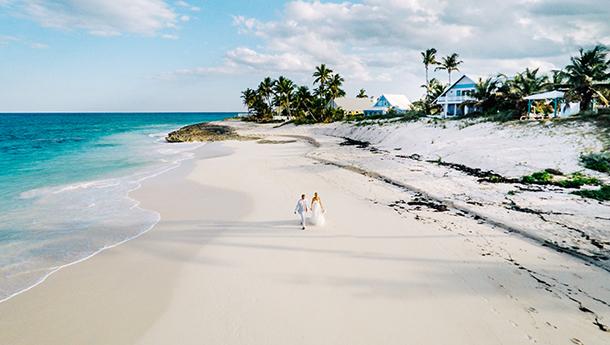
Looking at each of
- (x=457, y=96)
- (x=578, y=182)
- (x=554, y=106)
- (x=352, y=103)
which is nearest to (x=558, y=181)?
(x=578, y=182)

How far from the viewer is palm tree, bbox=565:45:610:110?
91.7 ft

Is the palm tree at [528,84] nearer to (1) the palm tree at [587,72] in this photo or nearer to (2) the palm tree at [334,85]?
(1) the palm tree at [587,72]

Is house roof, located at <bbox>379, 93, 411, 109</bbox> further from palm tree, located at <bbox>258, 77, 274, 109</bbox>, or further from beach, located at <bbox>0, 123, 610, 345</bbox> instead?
beach, located at <bbox>0, 123, 610, 345</bbox>

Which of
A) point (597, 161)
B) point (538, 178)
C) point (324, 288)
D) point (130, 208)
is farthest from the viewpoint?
point (597, 161)

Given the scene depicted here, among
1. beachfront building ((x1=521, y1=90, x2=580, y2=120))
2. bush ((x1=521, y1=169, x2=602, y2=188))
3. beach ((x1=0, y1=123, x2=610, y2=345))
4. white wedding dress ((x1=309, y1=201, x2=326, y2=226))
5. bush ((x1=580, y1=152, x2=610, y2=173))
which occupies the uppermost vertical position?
beachfront building ((x1=521, y1=90, x2=580, y2=120))

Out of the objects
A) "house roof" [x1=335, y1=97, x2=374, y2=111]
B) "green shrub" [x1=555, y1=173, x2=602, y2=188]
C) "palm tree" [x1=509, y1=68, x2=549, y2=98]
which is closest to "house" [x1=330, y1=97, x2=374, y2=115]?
"house roof" [x1=335, y1=97, x2=374, y2=111]

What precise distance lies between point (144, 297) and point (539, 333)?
826 cm

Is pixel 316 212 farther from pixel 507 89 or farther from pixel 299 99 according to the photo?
pixel 299 99

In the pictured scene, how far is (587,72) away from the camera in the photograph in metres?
28.4

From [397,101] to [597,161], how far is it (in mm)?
58208

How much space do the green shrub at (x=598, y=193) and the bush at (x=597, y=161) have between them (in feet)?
12.0

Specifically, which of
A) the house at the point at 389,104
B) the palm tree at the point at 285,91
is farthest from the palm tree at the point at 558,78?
the palm tree at the point at 285,91

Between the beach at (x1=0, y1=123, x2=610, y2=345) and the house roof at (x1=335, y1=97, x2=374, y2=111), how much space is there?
227 ft

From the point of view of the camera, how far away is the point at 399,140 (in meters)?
36.5
